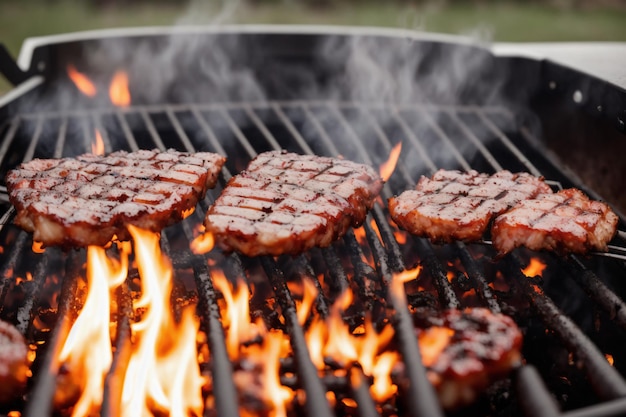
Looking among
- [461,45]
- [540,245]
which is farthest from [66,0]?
[540,245]

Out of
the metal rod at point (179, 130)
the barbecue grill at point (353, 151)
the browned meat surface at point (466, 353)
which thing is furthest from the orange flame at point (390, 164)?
the browned meat surface at point (466, 353)

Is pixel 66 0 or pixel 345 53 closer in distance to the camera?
pixel 345 53

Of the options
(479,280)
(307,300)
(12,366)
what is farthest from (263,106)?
(12,366)

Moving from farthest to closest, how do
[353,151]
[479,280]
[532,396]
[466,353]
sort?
[353,151] < [479,280] < [466,353] < [532,396]

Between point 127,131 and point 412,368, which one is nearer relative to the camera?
point 412,368

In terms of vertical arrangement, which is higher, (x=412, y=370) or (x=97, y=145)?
(x=97, y=145)

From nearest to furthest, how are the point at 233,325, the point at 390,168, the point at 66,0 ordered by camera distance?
the point at 233,325 → the point at 390,168 → the point at 66,0

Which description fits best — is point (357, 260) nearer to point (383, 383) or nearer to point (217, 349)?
point (383, 383)

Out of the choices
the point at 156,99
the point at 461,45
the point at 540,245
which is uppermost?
the point at 156,99

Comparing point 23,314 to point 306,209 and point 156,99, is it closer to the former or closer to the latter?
point 306,209
